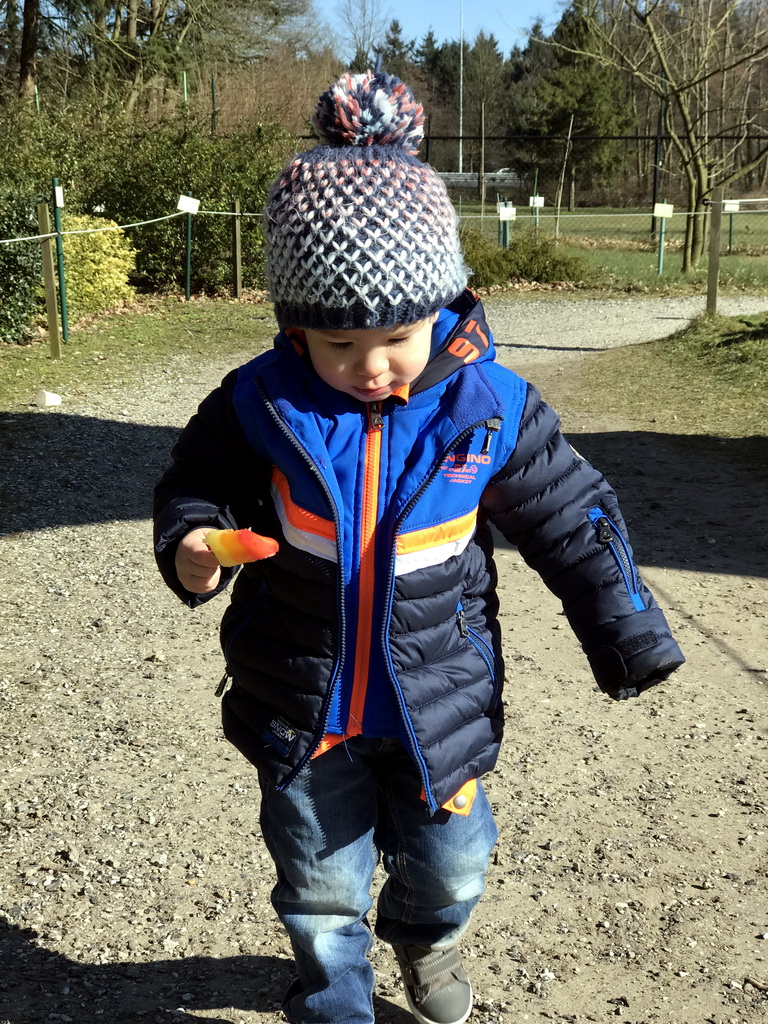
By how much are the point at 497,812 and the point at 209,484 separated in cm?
140

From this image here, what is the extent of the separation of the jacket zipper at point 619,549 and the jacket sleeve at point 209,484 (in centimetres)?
57

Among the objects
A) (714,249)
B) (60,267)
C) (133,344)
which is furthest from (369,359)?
(714,249)

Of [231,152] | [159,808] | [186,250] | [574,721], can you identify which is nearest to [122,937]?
[159,808]

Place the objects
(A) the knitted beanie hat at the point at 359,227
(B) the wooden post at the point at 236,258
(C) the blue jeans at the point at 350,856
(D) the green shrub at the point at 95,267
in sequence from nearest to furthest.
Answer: (A) the knitted beanie hat at the point at 359,227 → (C) the blue jeans at the point at 350,856 → (D) the green shrub at the point at 95,267 → (B) the wooden post at the point at 236,258

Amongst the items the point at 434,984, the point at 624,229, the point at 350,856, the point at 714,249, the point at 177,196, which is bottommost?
the point at 434,984

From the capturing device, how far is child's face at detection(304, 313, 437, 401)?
5.42ft

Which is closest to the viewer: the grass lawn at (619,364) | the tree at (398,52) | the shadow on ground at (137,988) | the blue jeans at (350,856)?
the blue jeans at (350,856)

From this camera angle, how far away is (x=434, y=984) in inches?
79.1

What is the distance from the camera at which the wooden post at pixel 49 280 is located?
A: 30.3 ft

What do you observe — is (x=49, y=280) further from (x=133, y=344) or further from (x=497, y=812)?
(x=497, y=812)

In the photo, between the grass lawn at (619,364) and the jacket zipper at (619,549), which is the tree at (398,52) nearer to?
the grass lawn at (619,364)

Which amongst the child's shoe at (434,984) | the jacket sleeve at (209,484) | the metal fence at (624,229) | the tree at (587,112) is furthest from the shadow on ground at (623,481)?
the tree at (587,112)

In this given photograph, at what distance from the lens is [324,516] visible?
167 cm

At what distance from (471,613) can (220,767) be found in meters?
1.45
